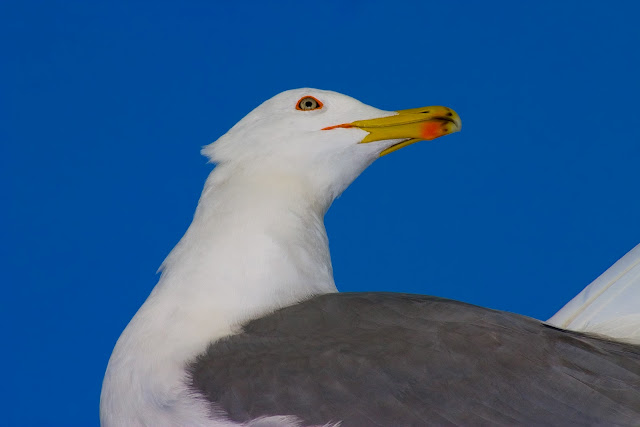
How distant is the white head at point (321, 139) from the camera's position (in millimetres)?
3604

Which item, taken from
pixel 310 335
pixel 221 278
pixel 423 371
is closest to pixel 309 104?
pixel 221 278

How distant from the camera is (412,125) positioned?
3.63m

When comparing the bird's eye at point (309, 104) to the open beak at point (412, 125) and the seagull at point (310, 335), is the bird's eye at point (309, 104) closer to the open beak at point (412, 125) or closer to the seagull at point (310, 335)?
the seagull at point (310, 335)

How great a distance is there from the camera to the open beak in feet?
11.9

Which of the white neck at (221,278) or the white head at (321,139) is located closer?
the white neck at (221,278)

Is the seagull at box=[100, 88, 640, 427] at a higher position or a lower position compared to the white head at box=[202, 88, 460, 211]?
lower

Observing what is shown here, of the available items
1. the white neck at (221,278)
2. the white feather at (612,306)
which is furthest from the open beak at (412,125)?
the white feather at (612,306)

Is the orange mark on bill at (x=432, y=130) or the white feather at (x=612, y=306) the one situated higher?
the orange mark on bill at (x=432, y=130)

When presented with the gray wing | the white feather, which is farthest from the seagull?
the white feather

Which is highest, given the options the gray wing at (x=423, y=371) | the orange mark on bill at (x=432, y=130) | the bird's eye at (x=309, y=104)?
the bird's eye at (x=309, y=104)

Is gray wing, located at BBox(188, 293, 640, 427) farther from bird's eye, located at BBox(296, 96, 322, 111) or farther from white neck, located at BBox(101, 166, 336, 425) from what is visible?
bird's eye, located at BBox(296, 96, 322, 111)

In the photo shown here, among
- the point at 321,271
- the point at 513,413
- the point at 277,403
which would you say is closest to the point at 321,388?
the point at 277,403

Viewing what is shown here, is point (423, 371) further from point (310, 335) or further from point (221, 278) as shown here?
point (221, 278)

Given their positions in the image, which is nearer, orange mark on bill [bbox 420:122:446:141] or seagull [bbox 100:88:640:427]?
seagull [bbox 100:88:640:427]
